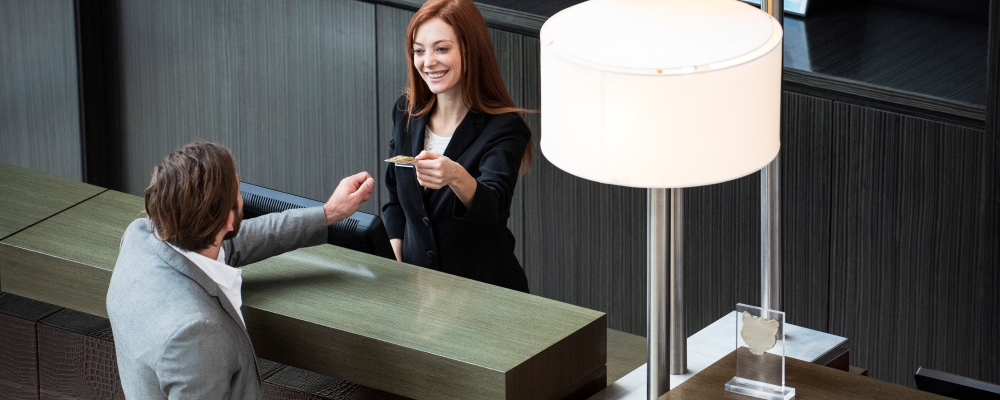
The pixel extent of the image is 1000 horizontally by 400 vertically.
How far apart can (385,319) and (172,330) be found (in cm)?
33

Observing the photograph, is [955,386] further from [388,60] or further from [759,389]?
[388,60]

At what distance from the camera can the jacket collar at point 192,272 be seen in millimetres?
2004

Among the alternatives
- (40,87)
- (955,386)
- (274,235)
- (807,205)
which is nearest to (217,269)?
(274,235)

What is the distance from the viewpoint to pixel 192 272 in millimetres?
2002

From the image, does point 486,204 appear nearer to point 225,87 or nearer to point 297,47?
point 297,47

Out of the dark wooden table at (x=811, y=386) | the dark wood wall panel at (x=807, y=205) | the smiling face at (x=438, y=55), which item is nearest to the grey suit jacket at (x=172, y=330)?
the dark wooden table at (x=811, y=386)

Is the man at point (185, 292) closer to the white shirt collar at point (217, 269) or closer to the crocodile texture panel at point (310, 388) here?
the white shirt collar at point (217, 269)

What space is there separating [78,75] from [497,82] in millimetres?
2534

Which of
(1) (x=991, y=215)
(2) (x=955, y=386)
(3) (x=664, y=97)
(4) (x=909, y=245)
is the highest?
(3) (x=664, y=97)

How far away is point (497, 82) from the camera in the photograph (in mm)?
2973

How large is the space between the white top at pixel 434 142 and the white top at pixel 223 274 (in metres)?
0.94

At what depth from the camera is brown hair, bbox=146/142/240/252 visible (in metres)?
2.01

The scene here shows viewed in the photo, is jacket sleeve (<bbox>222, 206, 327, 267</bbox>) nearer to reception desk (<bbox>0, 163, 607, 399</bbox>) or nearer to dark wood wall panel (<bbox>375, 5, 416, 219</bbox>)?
reception desk (<bbox>0, 163, 607, 399</bbox>)

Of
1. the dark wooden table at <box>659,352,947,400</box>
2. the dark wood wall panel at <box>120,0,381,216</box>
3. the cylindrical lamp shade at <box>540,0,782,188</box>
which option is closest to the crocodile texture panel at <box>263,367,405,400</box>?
the dark wooden table at <box>659,352,947,400</box>
